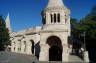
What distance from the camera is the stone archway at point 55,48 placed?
32750 millimetres

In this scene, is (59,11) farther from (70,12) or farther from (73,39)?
(73,39)

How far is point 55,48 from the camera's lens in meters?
36.0

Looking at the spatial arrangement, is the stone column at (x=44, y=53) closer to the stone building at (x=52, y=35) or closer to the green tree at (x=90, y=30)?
the stone building at (x=52, y=35)

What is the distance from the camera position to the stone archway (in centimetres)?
3275

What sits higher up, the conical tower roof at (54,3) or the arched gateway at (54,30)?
the conical tower roof at (54,3)

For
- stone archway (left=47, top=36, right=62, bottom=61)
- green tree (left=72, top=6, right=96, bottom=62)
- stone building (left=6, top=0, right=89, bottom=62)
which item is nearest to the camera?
stone building (left=6, top=0, right=89, bottom=62)

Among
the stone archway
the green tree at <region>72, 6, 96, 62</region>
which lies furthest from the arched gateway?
the green tree at <region>72, 6, 96, 62</region>

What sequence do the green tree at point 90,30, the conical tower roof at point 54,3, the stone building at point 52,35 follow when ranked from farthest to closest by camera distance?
the conical tower roof at point 54,3 < the green tree at point 90,30 < the stone building at point 52,35

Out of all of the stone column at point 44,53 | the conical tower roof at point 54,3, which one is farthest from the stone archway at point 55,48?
the conical tower roof at point 54,3

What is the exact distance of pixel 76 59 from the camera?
2930cm

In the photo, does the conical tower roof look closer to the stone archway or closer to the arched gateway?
the arched gateway

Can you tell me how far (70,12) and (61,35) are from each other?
925 centimetres

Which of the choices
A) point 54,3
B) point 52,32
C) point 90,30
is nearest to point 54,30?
point 52,32

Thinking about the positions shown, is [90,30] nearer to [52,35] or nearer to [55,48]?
[52,35]
